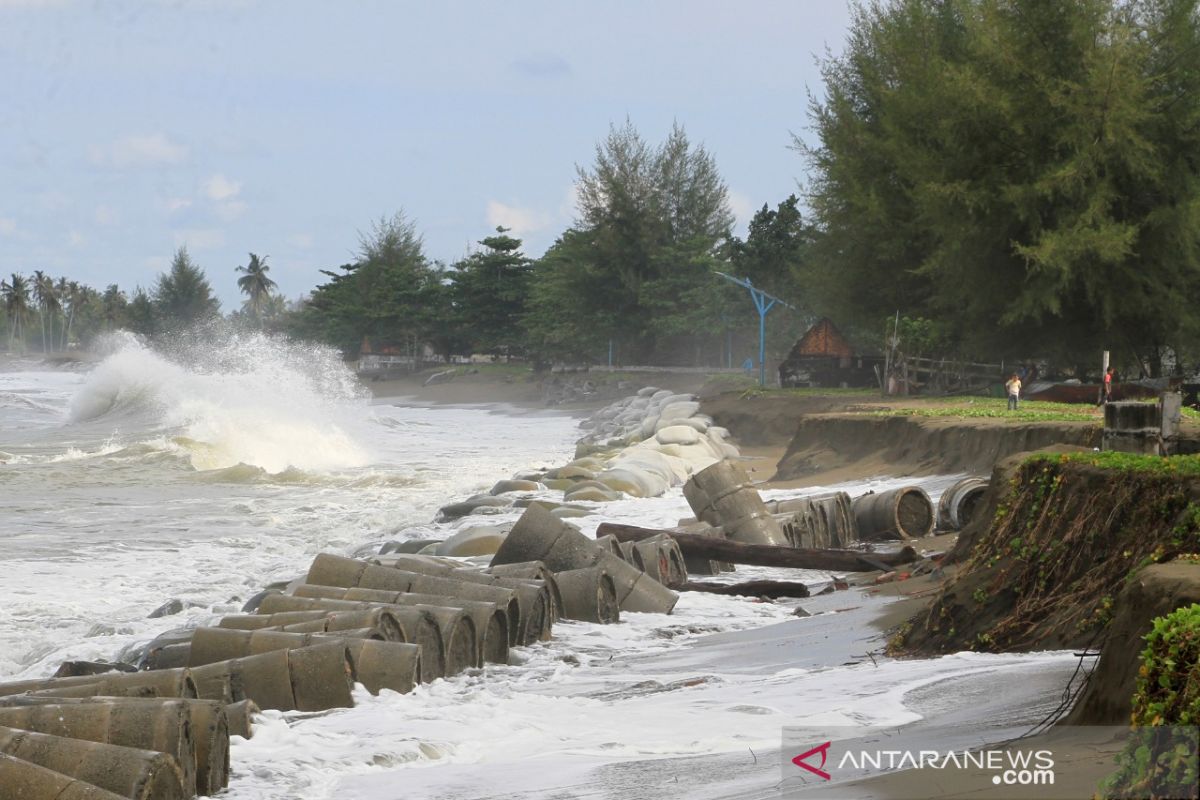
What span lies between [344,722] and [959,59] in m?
34.8

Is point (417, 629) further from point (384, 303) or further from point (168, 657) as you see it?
point (384, 303)

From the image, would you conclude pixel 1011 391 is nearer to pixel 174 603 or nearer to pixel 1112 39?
pixel 1112 39

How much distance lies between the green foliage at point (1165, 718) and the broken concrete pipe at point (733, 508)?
11.1m

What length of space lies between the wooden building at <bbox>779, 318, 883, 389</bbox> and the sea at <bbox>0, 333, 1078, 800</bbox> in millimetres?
18902

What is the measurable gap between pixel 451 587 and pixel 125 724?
4.56m

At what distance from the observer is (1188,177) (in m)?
33.8

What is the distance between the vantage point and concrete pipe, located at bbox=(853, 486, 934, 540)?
16781 millimetres

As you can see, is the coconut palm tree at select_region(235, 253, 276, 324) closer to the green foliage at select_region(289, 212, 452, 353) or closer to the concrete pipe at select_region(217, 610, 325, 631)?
the green foliage at select_region(289, 212, 452, 353)

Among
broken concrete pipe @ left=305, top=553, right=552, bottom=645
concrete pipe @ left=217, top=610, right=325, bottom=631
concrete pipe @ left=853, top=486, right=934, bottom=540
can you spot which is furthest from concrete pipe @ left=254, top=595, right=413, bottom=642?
concrete pipe @ left=853, top=486, right=934, bottom=540

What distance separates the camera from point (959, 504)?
16094 millimetres

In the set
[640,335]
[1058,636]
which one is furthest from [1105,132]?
[640,335]

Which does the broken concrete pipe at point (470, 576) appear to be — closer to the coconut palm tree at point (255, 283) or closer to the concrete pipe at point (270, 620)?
the concrete pipe at point (270, 620)

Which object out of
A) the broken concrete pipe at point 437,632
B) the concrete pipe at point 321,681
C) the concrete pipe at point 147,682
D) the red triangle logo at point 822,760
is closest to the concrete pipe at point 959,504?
the broken concrete pipe at point 437,632

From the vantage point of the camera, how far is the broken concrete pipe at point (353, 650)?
8.98 meters
